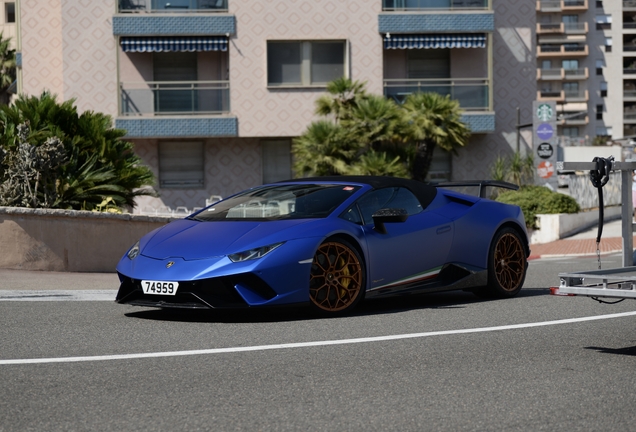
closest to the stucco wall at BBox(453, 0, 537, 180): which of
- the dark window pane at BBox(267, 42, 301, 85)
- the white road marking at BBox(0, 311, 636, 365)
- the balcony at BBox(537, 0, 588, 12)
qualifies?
the dark window pane at BBox(267, 42, 301, 85)

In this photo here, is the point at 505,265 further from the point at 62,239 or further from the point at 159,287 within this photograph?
the point at 62,239

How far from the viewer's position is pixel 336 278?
9211 mm

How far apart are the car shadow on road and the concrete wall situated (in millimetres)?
5397

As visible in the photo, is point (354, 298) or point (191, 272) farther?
point (354, 298)

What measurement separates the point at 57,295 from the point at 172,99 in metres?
20.5

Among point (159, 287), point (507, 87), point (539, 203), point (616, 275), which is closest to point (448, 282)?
point (159, 287)

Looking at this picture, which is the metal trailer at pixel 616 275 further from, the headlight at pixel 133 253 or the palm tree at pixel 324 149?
the palm tree at pixel 324 149

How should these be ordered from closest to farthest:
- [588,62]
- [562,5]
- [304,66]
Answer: [304,66]
[562,5]
[588,62]

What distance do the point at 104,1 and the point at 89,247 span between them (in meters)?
18.1

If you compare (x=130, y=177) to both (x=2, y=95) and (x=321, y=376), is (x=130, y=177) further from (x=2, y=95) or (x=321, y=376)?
(x=2, y=95)

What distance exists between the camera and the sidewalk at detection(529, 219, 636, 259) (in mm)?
22438

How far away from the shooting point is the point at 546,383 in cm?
612

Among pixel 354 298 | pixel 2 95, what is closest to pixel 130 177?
pixel 354 298

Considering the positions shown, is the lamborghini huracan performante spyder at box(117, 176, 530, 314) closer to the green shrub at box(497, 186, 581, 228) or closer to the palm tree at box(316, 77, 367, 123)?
the green shrub at box(497, 186, 581, 228)
